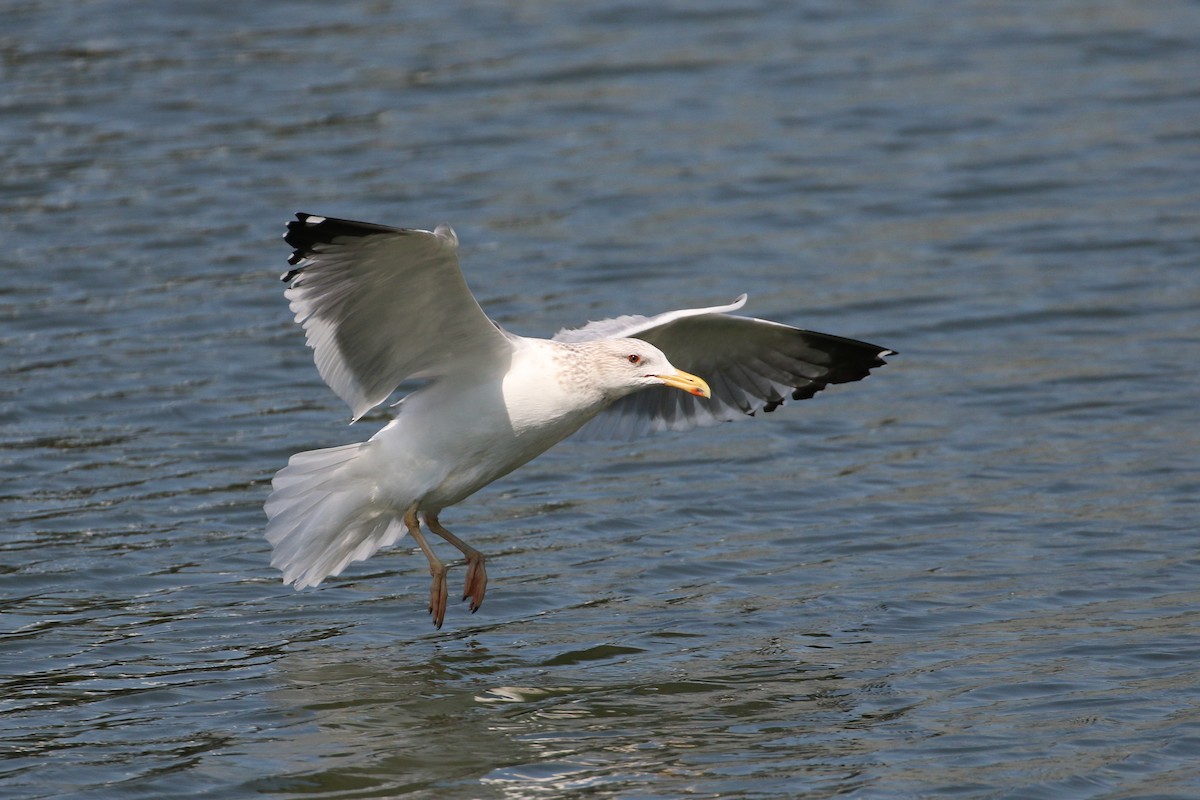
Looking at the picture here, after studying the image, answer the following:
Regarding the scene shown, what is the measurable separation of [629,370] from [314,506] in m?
1.60

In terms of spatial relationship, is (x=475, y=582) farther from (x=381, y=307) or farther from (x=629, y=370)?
(x=381, y=307)

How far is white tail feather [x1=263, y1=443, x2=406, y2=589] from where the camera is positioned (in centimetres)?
843

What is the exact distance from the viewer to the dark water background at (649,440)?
24.2 ft

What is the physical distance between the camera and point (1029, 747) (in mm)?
7094

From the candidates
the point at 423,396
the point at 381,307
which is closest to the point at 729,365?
the point at 423,396

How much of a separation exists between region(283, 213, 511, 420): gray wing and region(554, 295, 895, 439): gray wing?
0.89 meters

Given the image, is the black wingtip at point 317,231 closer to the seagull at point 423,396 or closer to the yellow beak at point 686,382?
the seagull at point 423,396

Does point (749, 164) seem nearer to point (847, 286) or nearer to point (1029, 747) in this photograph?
point (847, 286)

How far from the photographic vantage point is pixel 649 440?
11312 millimetres

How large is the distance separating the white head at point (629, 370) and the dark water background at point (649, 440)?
3.73ft

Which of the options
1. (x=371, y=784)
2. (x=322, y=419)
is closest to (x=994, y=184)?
(x=322, y=419)

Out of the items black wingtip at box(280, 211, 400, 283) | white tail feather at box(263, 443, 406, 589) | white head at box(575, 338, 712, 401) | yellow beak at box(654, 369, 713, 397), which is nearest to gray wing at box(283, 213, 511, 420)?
black wingtip at box(280, 211, 400, 283)

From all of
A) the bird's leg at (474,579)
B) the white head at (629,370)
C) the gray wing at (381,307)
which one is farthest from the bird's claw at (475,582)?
the white head at (629,370)

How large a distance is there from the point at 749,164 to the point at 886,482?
657 centimetres
